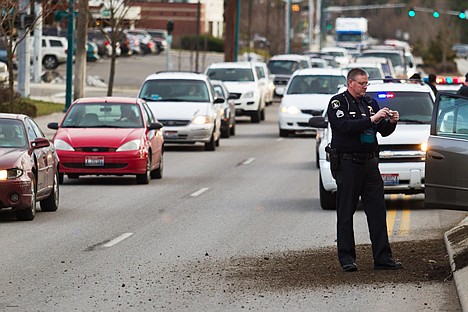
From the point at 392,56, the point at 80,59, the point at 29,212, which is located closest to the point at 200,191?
the point at 29,212

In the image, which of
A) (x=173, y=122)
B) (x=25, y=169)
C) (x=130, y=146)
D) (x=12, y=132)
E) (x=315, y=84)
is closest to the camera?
(x=25, y=169)

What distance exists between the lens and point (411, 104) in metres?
20.0

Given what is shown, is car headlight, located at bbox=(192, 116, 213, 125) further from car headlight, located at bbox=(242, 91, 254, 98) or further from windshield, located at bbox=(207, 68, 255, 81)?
windshield, located at bbox=(207, 68, 255, 81)

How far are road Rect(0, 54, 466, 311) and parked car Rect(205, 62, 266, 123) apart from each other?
19217mm

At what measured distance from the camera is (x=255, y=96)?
43594 mm

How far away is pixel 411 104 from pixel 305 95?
15.4m

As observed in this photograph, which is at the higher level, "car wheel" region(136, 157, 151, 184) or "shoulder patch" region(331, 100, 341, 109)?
"shoulder patch" region(331, 100, 341, 109)

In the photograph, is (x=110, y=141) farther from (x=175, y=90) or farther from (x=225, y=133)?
(x=225, y=133)

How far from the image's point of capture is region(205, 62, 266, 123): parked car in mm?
43469

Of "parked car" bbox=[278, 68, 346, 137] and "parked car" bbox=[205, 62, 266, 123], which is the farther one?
"parked car" bbox=[205, 62, 266, 123]

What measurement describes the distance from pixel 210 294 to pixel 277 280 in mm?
992

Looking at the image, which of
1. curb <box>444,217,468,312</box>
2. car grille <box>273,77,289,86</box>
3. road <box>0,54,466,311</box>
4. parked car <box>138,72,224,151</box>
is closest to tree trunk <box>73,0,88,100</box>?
car grille <box>273,77,289,86</box>

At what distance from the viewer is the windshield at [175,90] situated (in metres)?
31.1

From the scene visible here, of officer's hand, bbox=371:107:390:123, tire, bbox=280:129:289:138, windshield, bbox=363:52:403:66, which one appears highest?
officer's hand, bbox=371:107:390:123
